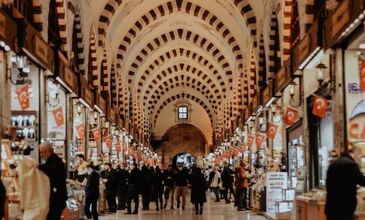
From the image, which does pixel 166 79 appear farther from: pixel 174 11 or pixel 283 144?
pixel 283 144

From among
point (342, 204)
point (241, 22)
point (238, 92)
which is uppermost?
point (241, 22)

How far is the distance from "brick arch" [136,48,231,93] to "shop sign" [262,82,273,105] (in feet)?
57.5

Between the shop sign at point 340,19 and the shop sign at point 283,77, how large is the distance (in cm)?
373

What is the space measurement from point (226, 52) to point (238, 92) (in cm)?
337

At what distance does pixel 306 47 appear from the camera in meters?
13.1

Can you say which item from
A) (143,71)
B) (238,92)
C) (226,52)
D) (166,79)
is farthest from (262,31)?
(166,79)

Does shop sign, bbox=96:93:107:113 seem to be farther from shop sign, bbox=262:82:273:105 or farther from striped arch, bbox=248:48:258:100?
shop sign, bbox=262:82:273:105

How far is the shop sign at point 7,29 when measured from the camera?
1052cm

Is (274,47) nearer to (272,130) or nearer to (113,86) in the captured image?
(272,130)

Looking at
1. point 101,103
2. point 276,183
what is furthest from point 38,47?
point 101,103

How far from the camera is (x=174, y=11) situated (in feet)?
94.8

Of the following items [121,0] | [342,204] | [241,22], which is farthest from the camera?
[241,22]

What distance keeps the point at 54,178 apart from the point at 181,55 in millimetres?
29369

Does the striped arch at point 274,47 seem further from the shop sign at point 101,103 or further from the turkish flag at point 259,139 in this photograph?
the shop sign at point 101,103
